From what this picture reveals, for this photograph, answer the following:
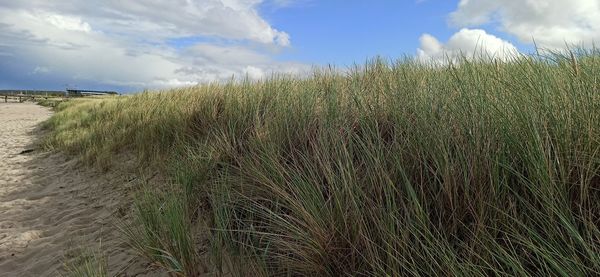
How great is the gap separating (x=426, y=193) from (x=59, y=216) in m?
4.95

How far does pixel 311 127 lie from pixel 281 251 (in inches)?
54.1

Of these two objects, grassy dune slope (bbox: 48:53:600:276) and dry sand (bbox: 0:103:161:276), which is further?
dry sand (bbox: 0:103:161:276)

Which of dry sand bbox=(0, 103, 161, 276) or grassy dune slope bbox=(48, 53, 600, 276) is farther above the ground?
grassy dune slope bbox=(48, 53, 600, 276)

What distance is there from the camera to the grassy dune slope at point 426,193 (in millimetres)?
1908

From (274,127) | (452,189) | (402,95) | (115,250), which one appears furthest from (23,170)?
(452,189)

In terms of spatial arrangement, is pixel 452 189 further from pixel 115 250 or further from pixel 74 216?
pixel 74 216

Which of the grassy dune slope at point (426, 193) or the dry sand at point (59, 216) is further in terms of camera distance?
the dry sand at point (59, 216)

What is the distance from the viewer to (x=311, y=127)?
3.84m

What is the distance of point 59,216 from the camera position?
214 inches

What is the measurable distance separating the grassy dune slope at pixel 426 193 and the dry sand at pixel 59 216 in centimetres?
76

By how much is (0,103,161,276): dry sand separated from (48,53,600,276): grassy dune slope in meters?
0.76

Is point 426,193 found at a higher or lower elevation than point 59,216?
higher

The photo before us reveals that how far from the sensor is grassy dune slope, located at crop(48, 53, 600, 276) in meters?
1.91

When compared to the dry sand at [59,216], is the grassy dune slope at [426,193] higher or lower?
higher
